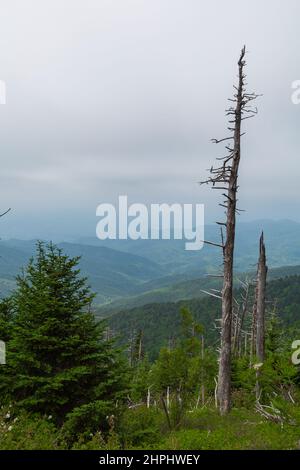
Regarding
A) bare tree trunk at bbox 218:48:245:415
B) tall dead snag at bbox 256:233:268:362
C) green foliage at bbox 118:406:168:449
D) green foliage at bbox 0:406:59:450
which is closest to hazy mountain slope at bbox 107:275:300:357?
tall dead snag at bbox 256:233:268:362

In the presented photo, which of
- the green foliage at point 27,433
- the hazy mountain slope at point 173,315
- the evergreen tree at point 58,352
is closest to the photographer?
the green foliage at point 27,433

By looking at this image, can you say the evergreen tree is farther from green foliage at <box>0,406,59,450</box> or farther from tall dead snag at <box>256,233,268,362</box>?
tall dead snag at <box>256,233,268,362</box>

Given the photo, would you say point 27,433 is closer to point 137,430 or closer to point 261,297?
point 137,430

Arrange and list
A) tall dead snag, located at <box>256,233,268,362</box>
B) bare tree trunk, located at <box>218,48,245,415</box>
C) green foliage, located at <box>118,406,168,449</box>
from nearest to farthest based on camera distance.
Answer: green foliage, located at <box>118,406,168,449</box> → bare tree trunk, located at <box>218,48,245,415</box> → tall dead snag, located at <box>256,233,268,362</box>

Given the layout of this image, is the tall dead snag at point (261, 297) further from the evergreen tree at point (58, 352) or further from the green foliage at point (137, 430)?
the evergreen tree at point (58, 352)

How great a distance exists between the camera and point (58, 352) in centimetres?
1043

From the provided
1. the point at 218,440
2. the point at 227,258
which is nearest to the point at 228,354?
the point at 227,258

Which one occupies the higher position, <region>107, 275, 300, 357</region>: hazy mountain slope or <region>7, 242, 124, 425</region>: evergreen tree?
<region>7, 242, 124, 425</region>: evergreen tree

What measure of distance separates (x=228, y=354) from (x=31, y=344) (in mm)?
7095

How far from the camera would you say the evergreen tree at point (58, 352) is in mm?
9906

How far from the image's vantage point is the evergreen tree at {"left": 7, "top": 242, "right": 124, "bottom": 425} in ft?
32.5

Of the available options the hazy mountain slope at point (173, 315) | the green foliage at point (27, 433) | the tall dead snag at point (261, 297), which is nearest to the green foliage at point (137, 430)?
the green foliage at point (27, 433)

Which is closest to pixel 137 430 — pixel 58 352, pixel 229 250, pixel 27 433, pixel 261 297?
pixel 58 352
